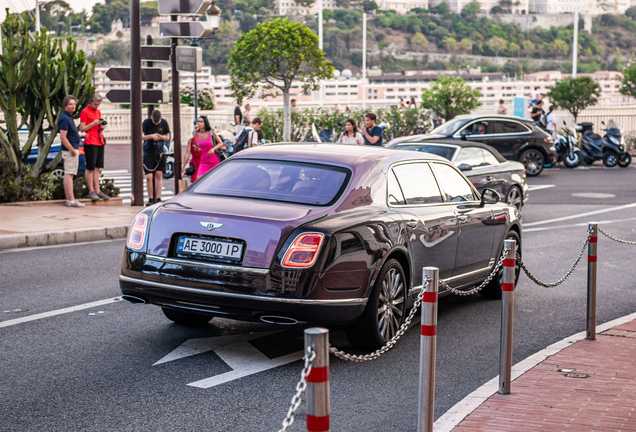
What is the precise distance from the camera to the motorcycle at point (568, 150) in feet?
90.7

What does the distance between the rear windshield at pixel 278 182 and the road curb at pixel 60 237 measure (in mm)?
5328

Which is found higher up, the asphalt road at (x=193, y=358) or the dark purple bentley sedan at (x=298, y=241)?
the dark purple bentley sedan at (x=298, y=241)

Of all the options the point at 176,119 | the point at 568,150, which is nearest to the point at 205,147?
the point at 176,119

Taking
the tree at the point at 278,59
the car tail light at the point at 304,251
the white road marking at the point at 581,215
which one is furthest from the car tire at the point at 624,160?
the car tail light at the point at 304,251

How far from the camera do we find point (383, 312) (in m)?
6.79

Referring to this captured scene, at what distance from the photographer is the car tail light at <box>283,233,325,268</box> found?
6.14m

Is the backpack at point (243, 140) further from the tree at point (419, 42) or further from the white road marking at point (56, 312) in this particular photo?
the tree at point (419, 42)

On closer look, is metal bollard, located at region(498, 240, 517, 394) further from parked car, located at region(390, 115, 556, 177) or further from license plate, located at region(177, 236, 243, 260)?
parked car, located at region(390, 115, 556, 177)

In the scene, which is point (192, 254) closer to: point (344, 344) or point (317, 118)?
point (344, 344)

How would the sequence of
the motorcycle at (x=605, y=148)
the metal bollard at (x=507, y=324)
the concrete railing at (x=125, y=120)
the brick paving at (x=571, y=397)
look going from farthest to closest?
the concrete railing at (x=125, y=120)
the motorcycle at (x=605, y=148)
the metal bollard at (x=507, y=324)
the brick paving at (x=571, y=397)

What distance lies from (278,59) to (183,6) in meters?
12.6

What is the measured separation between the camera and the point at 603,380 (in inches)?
239

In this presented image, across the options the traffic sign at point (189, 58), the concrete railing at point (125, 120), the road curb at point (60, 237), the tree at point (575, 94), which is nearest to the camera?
the road curb at point (60, 237)

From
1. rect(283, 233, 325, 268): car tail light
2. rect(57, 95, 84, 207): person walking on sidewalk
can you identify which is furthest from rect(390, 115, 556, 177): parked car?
rect(283, 233, 325, 268): car tail light
